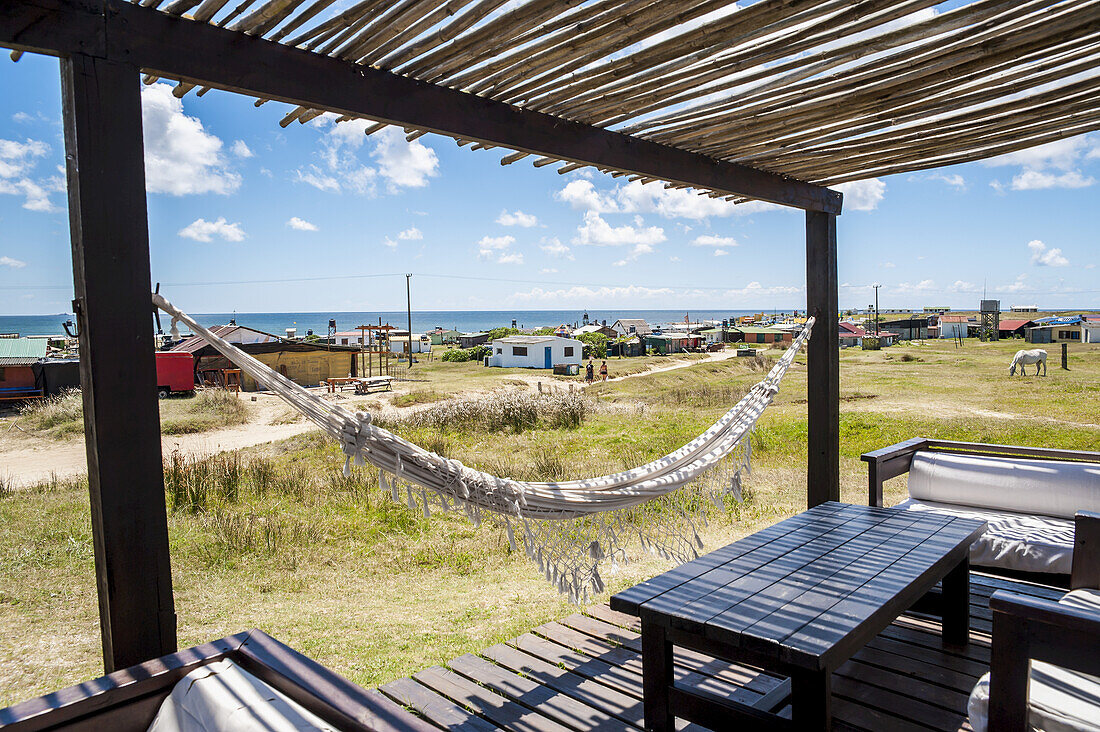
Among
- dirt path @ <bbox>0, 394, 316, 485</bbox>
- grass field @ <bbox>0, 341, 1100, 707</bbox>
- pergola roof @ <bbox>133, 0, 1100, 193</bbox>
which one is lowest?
dirt path @ <bbox>0, 394, 316, 485</bbox>

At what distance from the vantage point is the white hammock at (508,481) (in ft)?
4.95

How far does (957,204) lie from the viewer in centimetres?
7306

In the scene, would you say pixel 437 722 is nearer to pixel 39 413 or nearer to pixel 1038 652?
pixel 1038 652

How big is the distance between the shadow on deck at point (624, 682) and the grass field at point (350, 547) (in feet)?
1.79

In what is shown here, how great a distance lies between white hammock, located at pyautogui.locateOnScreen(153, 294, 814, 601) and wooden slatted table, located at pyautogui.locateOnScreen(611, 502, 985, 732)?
0.31 metres

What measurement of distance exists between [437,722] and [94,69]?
1689mm

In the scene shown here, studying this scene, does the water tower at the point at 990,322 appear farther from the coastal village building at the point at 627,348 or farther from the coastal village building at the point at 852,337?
the coastal village building at the point at 627,348

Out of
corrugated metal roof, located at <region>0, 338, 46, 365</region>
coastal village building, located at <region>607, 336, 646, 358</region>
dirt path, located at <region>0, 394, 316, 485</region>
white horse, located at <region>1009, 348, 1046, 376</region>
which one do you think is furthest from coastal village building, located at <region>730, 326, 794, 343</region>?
corrugated metal roof, located at <region>0, 338, 46, 365</region>

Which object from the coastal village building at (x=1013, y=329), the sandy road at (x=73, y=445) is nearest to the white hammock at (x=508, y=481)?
the sandy road at (x=73, y=445)

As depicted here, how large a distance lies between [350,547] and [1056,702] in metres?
3.75

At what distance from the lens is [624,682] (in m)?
1.99

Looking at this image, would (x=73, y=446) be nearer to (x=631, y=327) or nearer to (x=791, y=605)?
(x=791, y=605)

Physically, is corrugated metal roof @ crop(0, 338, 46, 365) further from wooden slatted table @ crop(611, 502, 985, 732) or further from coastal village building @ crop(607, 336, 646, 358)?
coastal village building @ crop(607, 336, 646, 358)

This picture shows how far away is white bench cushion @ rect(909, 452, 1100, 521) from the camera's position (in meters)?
2.74
